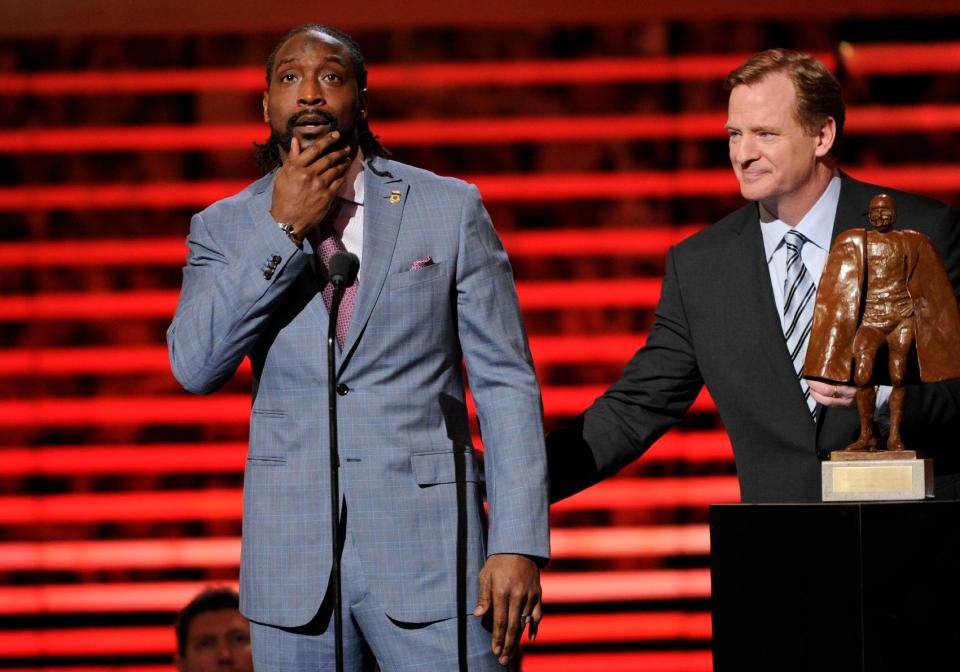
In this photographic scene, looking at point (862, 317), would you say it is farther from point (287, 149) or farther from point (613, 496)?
point (613, 496)

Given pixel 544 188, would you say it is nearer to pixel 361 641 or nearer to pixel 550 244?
pixel 550 244

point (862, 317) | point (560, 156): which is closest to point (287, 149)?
point (862, 317)

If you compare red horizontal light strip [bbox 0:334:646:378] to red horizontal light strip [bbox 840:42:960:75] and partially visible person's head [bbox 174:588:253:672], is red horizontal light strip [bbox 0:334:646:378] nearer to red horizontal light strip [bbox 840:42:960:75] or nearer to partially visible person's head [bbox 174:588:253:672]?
Result: partially visible person's head [bbox 174:588:253:672]

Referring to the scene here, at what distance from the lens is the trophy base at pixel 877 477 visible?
2.34 metres

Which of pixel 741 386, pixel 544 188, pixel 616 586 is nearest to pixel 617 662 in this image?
pixel 616 586

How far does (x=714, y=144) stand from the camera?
4895 millimetres

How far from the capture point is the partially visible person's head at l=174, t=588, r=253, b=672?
419 centimetres

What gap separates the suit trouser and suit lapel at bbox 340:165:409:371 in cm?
36

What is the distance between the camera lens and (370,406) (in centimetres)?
229

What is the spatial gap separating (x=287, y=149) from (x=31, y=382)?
2.83 metres

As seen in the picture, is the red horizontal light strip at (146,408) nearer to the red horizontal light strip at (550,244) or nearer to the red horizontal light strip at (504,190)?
the red horizontal light strip at (550,244)

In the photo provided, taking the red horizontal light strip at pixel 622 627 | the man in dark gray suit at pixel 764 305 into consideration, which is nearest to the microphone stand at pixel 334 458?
the man in dark gray suit at pixel 764 305

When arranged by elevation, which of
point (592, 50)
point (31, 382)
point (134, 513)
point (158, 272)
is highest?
point (592, 50)

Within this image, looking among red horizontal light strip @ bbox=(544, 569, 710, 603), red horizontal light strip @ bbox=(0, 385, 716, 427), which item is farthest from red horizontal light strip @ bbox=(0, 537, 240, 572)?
red horizontal light strip @ bbox=(544, 569, 710, 603)
